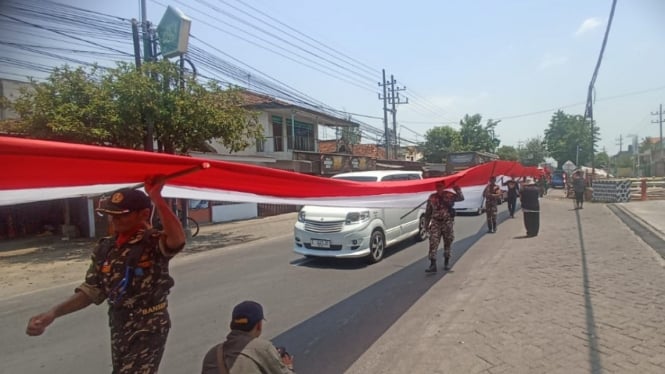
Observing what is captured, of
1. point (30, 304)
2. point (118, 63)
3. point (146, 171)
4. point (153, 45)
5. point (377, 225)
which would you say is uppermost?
point (153, 45)

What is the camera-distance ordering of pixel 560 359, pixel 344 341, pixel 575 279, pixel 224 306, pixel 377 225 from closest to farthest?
pixel 560 359 → pixel 344 341 → pixel 224 306 → pixel 575 279 → pixel 377 225

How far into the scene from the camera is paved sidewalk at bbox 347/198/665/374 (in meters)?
3.98

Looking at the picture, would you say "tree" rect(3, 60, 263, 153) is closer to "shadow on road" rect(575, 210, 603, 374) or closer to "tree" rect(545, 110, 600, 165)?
"shadow on road" rect(575, 210, 603, 374)

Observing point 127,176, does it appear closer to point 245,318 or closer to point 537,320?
point 245,318

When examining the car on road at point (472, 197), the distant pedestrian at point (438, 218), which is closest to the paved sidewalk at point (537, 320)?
the distant pedestrian at point (438, 218)

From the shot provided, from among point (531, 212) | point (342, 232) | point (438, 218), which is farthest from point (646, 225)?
point (342, 232)

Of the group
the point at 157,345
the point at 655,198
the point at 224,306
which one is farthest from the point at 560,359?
the point at 655,198

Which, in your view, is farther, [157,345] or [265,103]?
[265,103]

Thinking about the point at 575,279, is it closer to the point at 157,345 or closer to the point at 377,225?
the point at 377,225

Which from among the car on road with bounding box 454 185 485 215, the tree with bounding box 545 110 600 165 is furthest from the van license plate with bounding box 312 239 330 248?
the tree with bounding box 545 110 600 165

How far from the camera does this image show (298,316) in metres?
5.63

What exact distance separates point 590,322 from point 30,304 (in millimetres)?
8386

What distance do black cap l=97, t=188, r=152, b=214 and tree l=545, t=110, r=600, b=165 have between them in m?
60.5

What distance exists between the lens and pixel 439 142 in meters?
52.1
